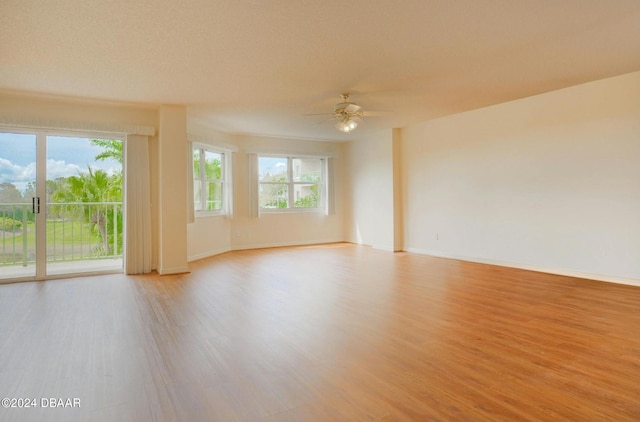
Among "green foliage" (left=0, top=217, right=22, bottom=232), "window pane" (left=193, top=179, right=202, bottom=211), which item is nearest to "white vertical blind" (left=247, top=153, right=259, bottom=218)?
"window pane" (left=193, top=179, right=202, bottom=211)

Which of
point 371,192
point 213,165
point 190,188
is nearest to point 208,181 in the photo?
point 213,165

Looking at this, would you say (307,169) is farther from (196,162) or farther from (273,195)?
(196,162)

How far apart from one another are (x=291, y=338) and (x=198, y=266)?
3.53m

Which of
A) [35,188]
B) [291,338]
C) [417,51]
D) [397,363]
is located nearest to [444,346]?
[397,363]

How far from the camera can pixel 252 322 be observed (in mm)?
3084

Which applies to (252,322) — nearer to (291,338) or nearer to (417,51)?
(291,338)

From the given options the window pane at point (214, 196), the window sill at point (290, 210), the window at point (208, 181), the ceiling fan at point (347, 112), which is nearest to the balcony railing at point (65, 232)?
the window at point (208, 181)

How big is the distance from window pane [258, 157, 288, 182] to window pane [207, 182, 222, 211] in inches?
39.5

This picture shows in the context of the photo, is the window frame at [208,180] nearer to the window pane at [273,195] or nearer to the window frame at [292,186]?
Result: the window frame at [292,186]

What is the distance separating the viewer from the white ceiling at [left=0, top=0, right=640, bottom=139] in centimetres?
262

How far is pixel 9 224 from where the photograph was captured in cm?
475

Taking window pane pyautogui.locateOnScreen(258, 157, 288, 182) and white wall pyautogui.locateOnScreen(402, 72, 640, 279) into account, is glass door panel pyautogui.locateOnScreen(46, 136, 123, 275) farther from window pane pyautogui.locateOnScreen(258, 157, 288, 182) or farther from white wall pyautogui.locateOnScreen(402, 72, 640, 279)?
white wall pyautogui.locateOnScreen(402, 72, 640, 279)

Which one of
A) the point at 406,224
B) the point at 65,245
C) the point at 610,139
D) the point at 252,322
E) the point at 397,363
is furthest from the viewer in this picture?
the point at 406,224

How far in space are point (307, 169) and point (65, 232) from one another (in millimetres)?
4905
